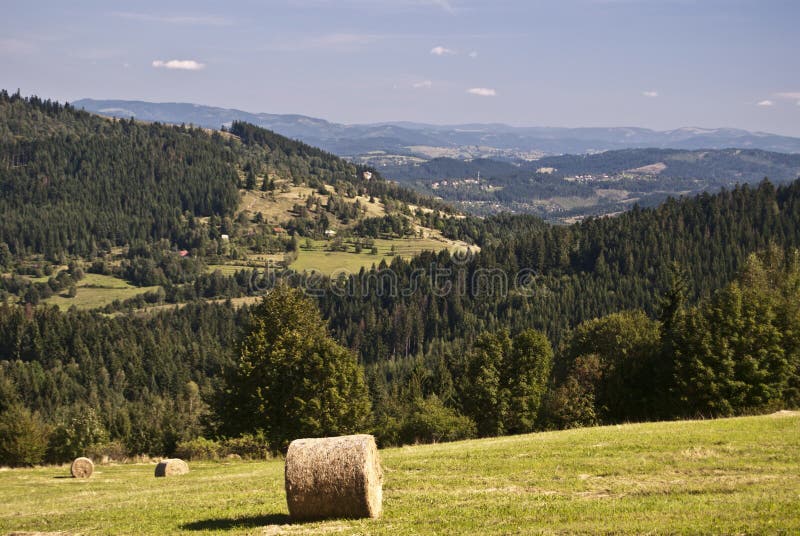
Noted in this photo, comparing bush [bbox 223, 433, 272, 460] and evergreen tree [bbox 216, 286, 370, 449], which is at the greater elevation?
evergreen tree [bbox 216, 286, 370, 449]

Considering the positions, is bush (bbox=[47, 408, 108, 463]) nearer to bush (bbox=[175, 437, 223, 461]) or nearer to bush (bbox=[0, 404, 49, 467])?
bush (bbox=[0, 404, 49, 467])

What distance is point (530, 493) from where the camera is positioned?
70.4 ft

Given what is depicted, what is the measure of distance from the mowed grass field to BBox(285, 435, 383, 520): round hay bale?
0.47m

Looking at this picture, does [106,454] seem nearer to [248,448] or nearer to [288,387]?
[248,448]

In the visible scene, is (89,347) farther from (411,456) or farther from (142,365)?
(411,456)

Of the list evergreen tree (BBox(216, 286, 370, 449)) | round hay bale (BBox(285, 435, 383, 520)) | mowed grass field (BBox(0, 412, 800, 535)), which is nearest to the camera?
mowed grass field (BBox(0, 412, 800, 535))

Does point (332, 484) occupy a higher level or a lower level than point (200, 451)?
higher

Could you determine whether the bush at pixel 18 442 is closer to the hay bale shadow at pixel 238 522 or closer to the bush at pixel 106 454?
the bush at pixel 106 454

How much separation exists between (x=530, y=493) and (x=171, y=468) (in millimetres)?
22658

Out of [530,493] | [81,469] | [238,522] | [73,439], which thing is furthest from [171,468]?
[73,439]

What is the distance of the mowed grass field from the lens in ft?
57.7

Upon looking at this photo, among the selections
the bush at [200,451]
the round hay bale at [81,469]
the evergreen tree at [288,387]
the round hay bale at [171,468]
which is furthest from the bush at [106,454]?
the round hay bale at [171,468]

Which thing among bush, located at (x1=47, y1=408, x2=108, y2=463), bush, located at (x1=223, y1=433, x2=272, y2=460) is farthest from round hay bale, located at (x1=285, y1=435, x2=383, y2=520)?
bush, located at (x1=47, y1=408, x2=108, y2=463)

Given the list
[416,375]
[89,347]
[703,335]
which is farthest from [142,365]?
[703,335]
